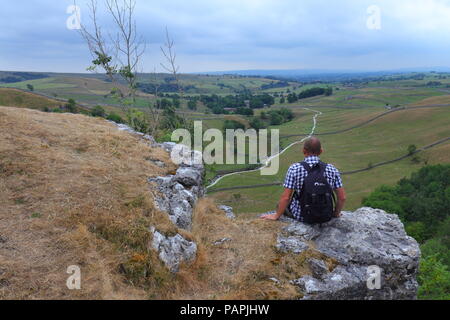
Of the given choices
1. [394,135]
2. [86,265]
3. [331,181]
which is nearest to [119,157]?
[86,265]

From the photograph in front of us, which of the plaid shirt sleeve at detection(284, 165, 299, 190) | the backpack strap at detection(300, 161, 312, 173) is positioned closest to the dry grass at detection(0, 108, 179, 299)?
the plaid shirt sleeve at detection(284, 165, 299, 190)

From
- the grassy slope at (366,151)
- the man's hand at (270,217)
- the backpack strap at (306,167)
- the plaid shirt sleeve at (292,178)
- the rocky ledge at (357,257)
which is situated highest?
the backpack strap at (306,167)

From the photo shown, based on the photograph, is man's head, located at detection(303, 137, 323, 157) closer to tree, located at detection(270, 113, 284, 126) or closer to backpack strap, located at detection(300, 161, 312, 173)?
backpack strap, located at detection(300, 161, 312, 173)

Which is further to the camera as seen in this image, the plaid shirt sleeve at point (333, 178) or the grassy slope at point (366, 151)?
the grassy slope at point (366, 151)

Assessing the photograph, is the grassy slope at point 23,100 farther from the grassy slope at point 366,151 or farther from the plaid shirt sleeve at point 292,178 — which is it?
the plaid shirt sleeve at point 292,178

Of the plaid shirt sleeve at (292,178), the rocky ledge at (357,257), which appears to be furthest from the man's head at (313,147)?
the rocky ledge at (357,257)

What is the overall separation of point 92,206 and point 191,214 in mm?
2495

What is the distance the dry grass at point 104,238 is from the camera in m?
5.52

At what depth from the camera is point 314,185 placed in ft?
22.0

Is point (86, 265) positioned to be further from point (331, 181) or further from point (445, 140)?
point (445, 140)

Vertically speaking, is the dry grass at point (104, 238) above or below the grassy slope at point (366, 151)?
above

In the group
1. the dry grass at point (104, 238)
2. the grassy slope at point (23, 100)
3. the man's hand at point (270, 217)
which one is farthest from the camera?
the grassy slope at point (23, 100)

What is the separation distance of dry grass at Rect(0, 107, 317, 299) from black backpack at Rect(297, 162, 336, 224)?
94cm

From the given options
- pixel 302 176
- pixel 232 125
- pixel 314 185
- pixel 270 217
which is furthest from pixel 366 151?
pixel 314 185
